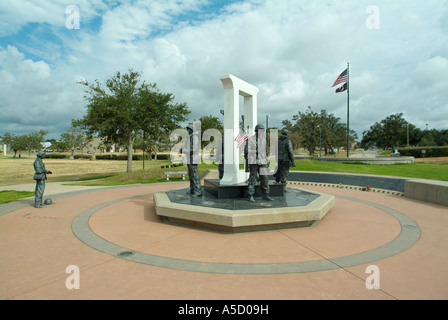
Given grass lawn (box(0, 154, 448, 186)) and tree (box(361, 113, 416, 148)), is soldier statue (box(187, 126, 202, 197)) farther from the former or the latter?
tree (box(361, 113, 416, 148))

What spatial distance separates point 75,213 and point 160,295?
20.4 ft

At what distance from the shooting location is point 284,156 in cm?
933

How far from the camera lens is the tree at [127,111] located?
21.2 metres

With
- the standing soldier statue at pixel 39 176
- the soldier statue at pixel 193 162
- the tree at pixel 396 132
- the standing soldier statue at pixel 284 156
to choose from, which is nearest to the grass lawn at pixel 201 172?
the standing soldier statue at pixel 39 176

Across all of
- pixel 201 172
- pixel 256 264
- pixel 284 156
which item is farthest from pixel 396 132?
pixel 256 264

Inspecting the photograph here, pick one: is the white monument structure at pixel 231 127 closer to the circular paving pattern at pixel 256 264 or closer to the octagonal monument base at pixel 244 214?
the octagonal monument base at pixel 244 214

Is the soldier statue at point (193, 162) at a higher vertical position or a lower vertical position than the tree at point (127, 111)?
lower

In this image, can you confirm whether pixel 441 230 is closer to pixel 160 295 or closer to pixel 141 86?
pixel 160 295

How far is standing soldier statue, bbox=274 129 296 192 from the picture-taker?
9172 millimetres

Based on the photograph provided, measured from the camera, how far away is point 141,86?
23.5 m

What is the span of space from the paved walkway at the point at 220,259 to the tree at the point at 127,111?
49.2ft

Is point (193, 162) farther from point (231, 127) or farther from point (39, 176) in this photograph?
point (39, 176)

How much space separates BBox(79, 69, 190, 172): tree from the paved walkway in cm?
1499

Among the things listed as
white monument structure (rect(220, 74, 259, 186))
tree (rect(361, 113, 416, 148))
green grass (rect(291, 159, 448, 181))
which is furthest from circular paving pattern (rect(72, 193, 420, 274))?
tree (rect(361, 113, 416, 148))
